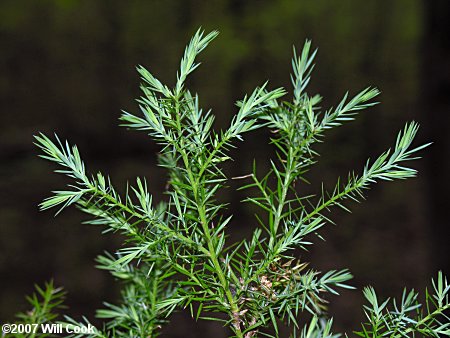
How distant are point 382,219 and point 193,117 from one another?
8.08ft

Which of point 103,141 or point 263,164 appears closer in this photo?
point 103,141

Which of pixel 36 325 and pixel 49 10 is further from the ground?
pixel 49 10

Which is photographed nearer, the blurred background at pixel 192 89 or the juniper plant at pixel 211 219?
the juniper plant at pixel 211 219

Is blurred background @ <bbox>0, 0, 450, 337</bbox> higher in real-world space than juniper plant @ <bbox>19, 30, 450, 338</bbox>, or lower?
higher

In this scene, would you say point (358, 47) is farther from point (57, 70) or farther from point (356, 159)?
point (57, 70)

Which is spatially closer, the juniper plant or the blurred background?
the juniper plant

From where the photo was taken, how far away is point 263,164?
2521 mm

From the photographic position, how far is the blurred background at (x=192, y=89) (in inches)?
88.4

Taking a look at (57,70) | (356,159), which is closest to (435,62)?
(356,159)

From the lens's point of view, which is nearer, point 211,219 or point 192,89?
point 211,219

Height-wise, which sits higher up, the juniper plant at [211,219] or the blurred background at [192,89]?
the blurred background at [192,89]

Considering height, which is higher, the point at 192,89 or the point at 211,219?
the point at 192,89

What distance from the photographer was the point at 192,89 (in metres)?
2.41

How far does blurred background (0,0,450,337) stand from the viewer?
7.36 ft
